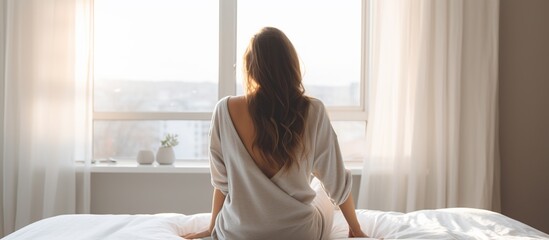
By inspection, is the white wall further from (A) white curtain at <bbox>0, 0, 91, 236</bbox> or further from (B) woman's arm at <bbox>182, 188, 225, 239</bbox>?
(B) woman's arm at <bbox>182, 188, 225, 239</bbox>

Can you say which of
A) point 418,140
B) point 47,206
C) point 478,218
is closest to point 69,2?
point 47,206

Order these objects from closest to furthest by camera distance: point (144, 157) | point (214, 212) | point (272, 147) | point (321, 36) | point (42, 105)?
point (272, 147) → point (214, 212) → point (42, 105) → point (144, 157) → point (321, 36)

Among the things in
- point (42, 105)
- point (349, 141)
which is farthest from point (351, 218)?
point (42, 105)

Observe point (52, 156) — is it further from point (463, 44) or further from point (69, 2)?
point (463, 44)

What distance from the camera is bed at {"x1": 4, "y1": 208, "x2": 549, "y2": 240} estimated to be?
180cm

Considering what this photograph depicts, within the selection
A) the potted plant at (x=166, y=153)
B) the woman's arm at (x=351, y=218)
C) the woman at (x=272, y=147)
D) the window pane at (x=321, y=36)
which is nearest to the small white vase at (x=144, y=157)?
the potted plant at (x=166, y=153)

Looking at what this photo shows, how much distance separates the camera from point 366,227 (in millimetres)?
2090

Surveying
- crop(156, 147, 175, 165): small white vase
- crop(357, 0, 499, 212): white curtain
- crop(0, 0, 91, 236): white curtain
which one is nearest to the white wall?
crop(156, 147, 175, 165): small white vase

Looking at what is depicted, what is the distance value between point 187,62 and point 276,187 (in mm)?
2034

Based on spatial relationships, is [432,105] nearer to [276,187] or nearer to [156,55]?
[156,55]

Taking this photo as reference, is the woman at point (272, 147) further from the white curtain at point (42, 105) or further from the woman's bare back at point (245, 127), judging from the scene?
the white curtain at point (42, 105)

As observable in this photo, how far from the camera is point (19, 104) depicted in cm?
332

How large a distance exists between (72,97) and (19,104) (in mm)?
294

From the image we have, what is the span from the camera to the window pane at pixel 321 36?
363 centimetres
